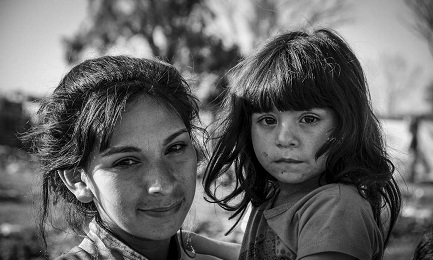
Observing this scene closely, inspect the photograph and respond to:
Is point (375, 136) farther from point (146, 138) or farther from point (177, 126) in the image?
point (146, 138)

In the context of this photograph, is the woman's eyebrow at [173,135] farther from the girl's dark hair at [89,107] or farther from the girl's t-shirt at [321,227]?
the girl's t-shirt at [321,227]

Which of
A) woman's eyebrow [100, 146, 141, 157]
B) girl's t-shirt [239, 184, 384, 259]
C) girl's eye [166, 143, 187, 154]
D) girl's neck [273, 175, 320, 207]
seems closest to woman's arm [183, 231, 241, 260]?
girl's t-shirt [239, 184, 384, 259]

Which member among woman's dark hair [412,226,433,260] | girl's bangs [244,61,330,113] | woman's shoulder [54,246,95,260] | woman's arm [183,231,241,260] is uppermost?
girl's bangs [244,61,330,113]

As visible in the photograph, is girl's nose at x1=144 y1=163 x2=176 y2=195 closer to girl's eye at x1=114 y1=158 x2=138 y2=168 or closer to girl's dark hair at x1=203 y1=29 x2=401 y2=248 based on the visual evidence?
girl's eye at x1=114 y1=158 x2=138 y2=168

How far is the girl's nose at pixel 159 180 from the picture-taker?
1624mm

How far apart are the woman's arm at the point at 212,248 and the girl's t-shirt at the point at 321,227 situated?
33 cm

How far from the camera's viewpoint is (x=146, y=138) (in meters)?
1.64

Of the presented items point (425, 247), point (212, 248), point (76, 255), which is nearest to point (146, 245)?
point (76, 255)

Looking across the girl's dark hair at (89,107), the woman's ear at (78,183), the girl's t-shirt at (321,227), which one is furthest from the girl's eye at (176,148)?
the girl's t-shirt at (321,227)

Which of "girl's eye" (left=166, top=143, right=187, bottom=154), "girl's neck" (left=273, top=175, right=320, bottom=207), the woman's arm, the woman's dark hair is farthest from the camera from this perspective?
the woman's arm

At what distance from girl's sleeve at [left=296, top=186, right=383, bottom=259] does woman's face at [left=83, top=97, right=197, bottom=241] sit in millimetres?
474

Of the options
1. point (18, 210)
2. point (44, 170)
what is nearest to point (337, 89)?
point (44, 170)

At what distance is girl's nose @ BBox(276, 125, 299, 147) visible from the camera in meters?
1.75

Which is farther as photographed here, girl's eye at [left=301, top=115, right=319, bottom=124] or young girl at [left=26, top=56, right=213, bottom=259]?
girl's eye at [left=301, top=115, right=319, bottom=124]
